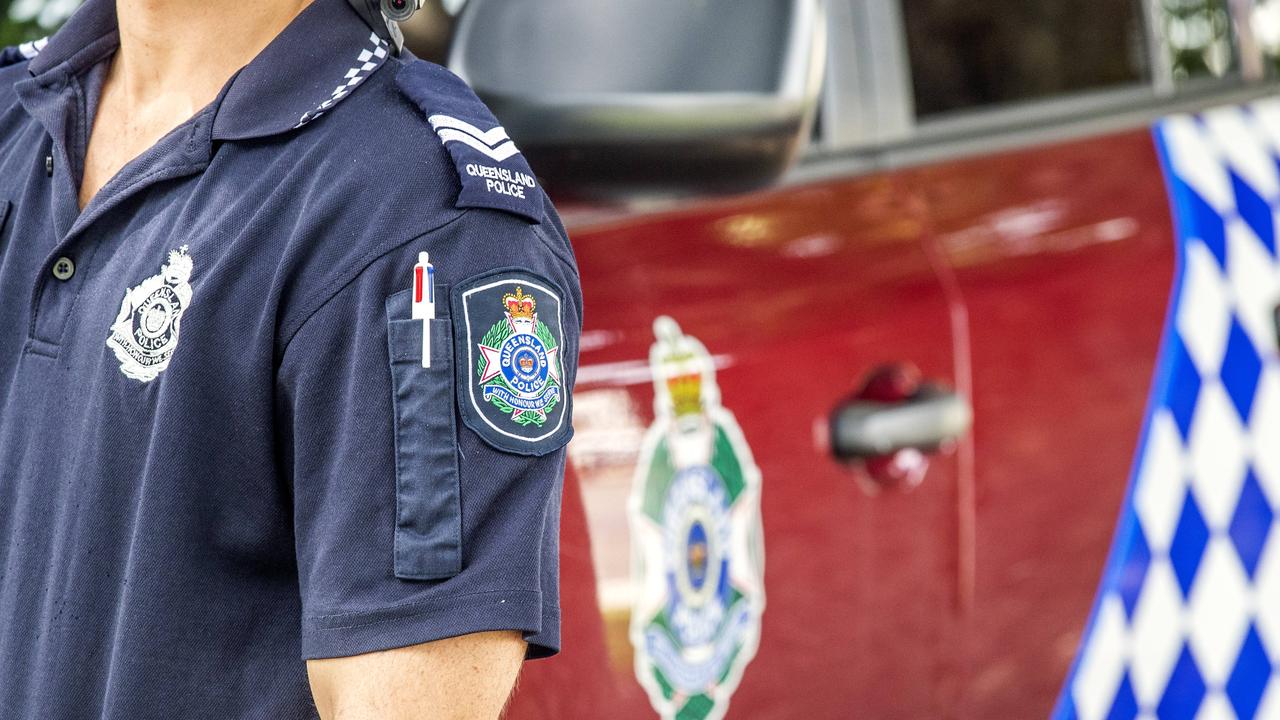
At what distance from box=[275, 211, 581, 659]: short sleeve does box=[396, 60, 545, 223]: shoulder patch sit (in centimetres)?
2

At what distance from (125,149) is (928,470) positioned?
1103mm

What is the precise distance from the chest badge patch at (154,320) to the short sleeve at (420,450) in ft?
0.23

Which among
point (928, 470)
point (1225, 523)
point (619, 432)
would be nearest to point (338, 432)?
point (619, 432)

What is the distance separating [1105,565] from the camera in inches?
82.0

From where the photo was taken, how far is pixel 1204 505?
7.06 feet

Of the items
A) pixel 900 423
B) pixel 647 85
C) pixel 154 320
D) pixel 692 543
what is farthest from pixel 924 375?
pixel 154 320

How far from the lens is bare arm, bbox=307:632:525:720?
35.0 inches

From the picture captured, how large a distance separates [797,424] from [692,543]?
Answer: 0.76 feet

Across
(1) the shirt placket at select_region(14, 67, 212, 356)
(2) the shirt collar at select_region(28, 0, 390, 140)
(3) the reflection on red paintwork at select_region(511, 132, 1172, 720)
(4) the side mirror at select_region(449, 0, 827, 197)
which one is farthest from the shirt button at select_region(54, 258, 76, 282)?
(3) the reflection on red paintwork at select_region(511, 132, 1172, 720)

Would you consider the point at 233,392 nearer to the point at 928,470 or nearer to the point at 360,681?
the point at 360,681

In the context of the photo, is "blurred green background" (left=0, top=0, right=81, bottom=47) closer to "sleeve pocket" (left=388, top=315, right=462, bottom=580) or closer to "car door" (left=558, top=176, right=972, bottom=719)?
"car door" (left=558, top=176, right=972, bottom=719)

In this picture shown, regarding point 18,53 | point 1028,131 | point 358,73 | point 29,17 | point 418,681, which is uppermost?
point 29,17

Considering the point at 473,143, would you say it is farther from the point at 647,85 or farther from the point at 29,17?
the point at 29,17

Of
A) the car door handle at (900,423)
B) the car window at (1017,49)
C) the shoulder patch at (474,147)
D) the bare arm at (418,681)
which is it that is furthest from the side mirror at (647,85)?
the car window at (1017,49)
